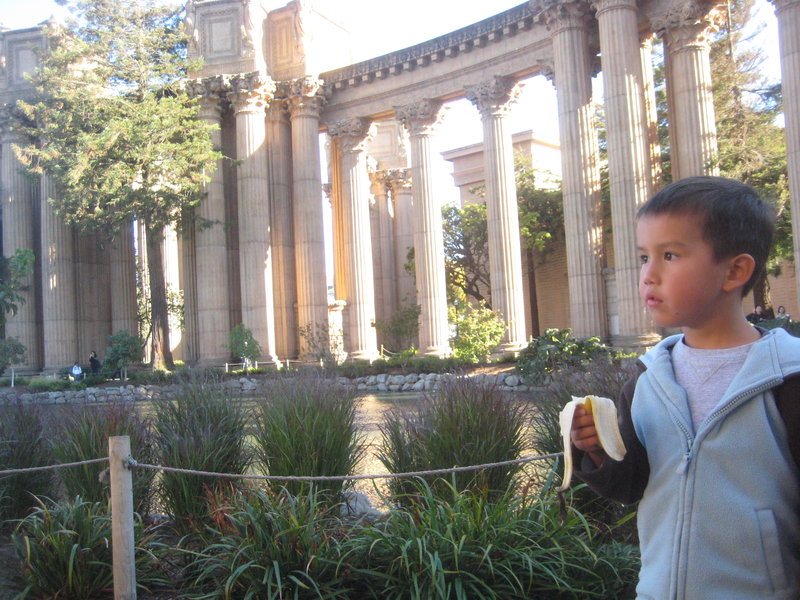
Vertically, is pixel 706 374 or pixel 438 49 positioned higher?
pixel 438 49

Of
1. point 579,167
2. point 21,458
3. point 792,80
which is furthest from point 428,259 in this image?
point 21,458

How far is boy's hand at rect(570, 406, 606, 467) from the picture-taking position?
2.12m

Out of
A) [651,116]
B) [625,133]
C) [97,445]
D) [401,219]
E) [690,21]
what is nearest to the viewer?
[97,445]

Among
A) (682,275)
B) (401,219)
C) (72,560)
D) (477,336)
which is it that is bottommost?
(72,560)

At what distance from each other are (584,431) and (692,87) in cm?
2349

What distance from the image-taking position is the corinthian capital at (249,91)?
3216 cm

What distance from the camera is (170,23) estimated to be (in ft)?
118

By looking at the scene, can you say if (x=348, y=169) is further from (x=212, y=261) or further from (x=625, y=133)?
(x=625, y=133)

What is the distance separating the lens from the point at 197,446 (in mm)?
6582

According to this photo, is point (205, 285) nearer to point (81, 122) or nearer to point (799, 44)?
point (81, 122)

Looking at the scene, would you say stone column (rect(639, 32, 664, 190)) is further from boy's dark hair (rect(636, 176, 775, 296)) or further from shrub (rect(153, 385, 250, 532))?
boy's dark hair (rect(636, 176, 775, 296))

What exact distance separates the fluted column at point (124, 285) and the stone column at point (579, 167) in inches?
895

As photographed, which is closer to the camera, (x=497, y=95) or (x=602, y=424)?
(x=602, y=424)

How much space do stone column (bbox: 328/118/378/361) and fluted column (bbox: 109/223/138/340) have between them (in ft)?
36.8
